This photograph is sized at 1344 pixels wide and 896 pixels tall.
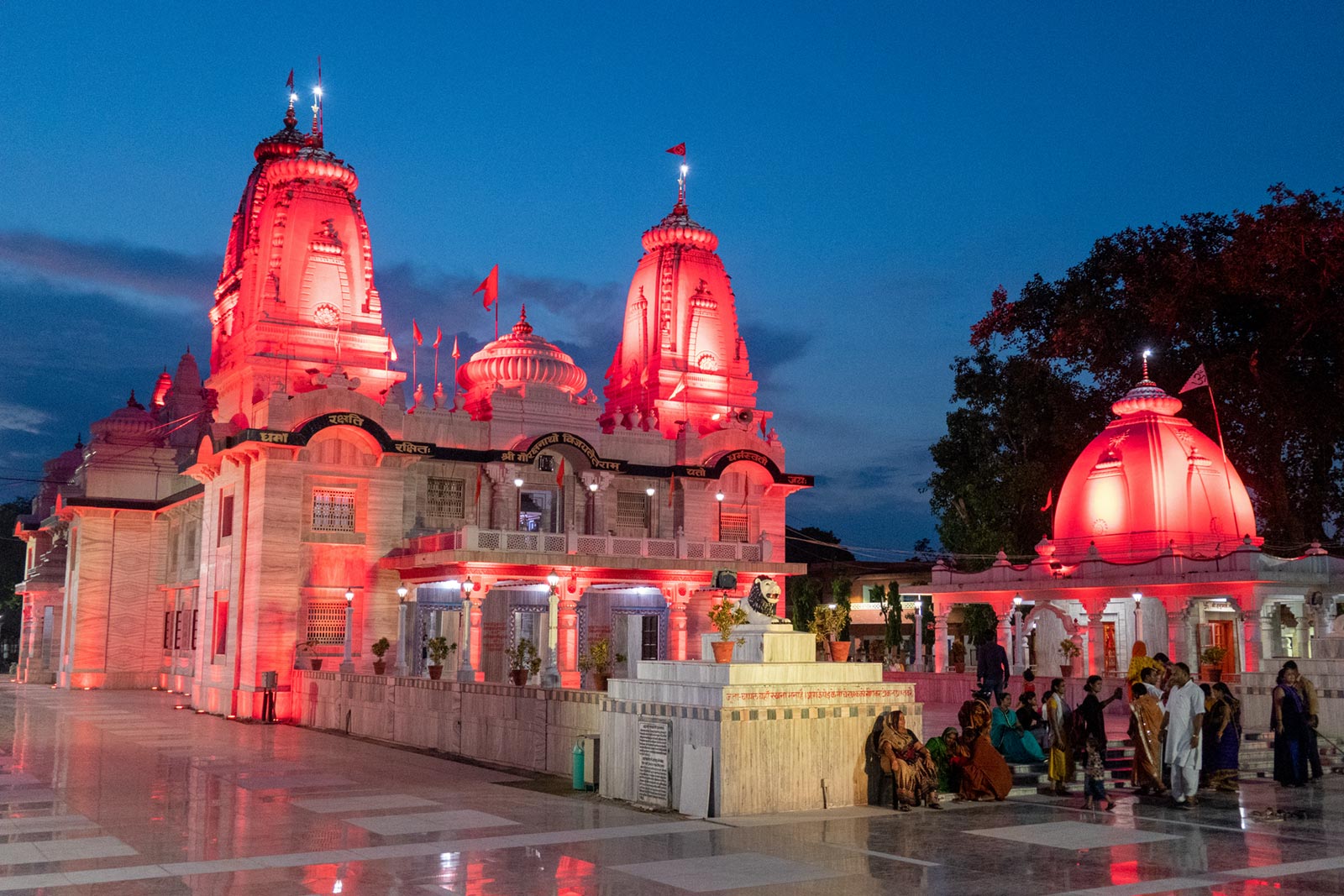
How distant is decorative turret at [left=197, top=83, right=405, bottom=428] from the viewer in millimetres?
38906

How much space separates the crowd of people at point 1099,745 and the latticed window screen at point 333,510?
2194 centimetres

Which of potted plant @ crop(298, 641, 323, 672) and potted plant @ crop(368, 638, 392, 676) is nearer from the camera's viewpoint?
potted plant @ crop(368, 638, 392, 676)

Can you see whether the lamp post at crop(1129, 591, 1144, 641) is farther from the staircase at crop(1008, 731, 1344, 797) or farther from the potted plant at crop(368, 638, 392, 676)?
the potted plant at crop(368, 638, 392, 676)

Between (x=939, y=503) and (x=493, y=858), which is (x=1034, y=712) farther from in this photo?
(x=939, y=503)

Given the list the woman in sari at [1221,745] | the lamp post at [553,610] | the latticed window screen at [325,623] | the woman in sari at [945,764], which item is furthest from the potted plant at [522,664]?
the woman in sari at [1221,745]

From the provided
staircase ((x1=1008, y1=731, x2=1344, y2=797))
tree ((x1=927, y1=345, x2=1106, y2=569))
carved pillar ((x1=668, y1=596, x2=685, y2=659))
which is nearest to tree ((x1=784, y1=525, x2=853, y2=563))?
tree ((x1=927, y1=345, x2=1106, y2=569))

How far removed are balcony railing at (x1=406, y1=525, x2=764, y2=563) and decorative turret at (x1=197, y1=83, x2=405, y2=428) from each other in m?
7.10

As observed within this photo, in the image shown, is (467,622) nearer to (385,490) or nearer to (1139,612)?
(385,490)

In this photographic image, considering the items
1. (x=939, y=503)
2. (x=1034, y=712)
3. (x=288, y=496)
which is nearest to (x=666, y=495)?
(x=288, y=496)

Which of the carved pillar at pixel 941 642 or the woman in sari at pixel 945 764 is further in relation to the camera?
the carved pillar at pixel 941 642

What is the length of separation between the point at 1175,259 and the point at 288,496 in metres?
27.4

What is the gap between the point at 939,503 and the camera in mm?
50719

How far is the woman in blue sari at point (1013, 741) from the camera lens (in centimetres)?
1659

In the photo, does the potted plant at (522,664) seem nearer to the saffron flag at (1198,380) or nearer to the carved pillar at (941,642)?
the carved pillar at (941,642)
